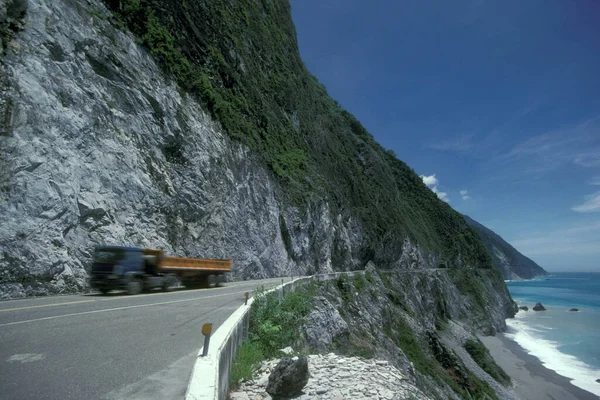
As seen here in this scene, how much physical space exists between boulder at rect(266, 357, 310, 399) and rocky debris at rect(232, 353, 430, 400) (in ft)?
0.50

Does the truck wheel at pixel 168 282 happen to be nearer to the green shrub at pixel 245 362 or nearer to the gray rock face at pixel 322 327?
the gray rock face at pixel 322 327

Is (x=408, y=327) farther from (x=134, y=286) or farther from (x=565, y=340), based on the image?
(x=565, y=340)

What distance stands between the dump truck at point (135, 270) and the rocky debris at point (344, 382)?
26.8 ft

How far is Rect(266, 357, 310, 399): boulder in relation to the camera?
233 inches

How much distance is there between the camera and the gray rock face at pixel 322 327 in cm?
1348

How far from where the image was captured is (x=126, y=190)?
1616 centimetres

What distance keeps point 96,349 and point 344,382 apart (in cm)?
493

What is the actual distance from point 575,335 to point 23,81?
74.2m

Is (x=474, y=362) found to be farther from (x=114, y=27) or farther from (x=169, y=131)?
(x=114, y=27)

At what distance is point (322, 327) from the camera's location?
50.6 feet

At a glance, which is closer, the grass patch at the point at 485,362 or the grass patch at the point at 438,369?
the grass patch at the point at 438,369

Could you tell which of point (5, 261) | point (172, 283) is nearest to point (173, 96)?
point (172, 283)

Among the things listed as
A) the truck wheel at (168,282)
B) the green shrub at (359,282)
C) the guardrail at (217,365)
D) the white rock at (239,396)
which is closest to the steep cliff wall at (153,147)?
the truck wheel at (168,282)

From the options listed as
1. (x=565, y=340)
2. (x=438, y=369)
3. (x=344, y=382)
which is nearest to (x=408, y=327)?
(x=438, y=369)
